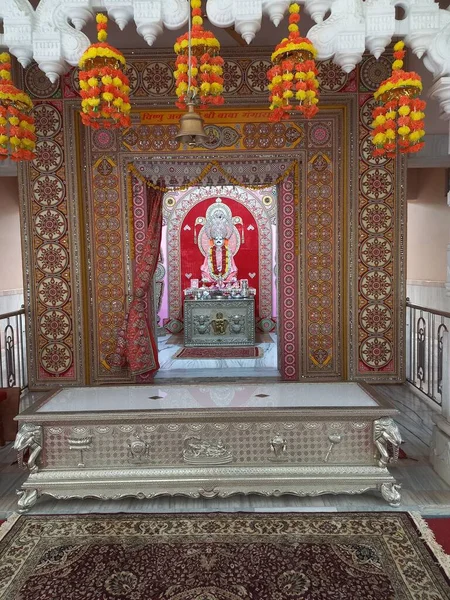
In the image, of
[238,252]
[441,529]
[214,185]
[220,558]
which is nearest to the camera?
[220,558]

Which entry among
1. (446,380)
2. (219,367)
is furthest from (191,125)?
(219,367)

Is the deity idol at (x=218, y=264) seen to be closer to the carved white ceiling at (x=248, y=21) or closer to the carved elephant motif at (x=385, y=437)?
the carved white ceiling at (x=248, y=21)

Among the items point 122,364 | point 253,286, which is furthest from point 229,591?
point 253,286

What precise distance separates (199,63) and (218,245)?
6.13 meters

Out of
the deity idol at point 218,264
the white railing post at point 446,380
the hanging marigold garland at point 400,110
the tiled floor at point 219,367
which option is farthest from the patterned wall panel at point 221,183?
the deity idol at point 218,264

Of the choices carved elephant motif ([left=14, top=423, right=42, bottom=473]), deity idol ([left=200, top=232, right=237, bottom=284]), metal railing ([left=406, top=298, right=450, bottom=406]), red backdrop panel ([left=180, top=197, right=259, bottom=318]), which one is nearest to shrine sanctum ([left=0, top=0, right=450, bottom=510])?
carved elephant motif ([left=14, top=423, right=42, bottom=473])

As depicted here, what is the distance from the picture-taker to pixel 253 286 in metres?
9.29

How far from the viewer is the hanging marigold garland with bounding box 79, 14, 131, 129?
2775mm

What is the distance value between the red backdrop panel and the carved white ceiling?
19.9 ft

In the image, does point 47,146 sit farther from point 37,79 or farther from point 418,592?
point 418,592

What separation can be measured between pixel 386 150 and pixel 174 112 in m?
3.00

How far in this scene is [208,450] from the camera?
2906 mm

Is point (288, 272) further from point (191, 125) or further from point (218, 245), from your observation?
point (218, 245)

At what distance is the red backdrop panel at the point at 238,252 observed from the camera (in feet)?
30.1
